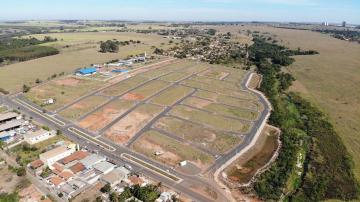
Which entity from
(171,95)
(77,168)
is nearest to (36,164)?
(77,168)

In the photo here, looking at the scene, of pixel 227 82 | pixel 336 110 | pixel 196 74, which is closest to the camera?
pixel 336 110

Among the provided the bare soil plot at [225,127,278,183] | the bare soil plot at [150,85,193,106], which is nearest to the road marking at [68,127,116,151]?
the bare soil plot at [225,127,278,183]

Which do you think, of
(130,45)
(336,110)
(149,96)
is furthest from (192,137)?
(130,45)

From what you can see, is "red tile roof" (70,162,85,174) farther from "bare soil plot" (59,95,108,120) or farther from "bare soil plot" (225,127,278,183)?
"bare soil plot" (59,95,108,120)

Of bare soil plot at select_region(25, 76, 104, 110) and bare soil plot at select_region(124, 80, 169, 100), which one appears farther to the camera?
bare soil plot at select_region(124, 80, 169, 100)

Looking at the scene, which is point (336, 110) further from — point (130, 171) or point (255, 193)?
point (130, 171)

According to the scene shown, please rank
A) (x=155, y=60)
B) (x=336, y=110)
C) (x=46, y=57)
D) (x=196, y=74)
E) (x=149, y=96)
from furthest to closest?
(x=46, y=57) < (x=155, y=60) < (x=196, y=74) < (x=149, y=96) < (x=336, y=110)
